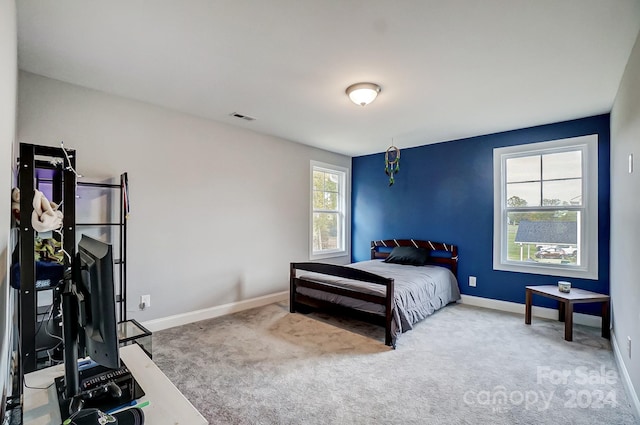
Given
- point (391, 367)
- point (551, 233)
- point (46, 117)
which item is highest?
point (46, 117)

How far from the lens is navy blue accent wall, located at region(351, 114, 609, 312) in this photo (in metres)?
3.71

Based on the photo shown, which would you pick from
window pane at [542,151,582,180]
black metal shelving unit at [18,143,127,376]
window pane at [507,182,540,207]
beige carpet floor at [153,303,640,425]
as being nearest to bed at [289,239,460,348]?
beige carpet floor at [153,303,640,425]

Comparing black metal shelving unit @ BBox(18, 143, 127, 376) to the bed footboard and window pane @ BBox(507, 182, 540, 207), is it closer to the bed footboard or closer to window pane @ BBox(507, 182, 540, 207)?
the bed footboard

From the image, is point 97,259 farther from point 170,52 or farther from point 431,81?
point 431,81

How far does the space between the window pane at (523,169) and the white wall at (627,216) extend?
899mm

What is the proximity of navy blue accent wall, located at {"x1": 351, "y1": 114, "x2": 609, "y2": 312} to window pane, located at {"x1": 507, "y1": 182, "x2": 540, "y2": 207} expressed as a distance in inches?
9.7

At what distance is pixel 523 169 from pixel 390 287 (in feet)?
8.63

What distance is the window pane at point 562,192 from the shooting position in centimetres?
382

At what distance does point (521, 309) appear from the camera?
4.13m

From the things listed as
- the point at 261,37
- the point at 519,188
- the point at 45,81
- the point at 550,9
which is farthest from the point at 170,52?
the point at 519,188

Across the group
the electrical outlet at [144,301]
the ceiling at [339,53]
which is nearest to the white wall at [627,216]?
the ceiling at [339,53]

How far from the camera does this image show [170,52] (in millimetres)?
2336

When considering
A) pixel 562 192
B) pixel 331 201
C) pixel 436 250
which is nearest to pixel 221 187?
pixel 331 201

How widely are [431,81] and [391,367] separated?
2.43 meters
